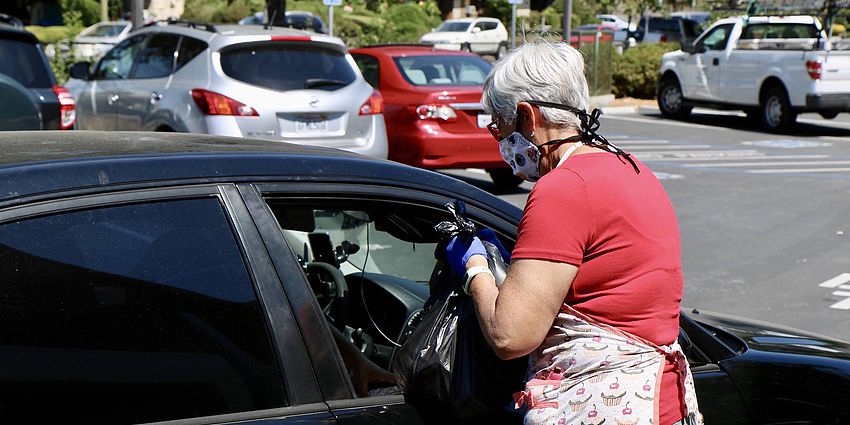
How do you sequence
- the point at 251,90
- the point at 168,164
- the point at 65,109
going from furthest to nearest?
the point at 65,109, the point at 251,90, the point at 168,164

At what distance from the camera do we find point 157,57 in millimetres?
10000

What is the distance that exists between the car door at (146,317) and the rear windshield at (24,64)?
7492mm

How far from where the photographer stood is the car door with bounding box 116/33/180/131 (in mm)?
9539

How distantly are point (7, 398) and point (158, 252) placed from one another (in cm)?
41

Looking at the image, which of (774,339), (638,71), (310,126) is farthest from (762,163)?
(774,339)

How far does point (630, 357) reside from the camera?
2.27m

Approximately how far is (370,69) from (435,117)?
4.94 ft

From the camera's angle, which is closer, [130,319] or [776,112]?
[130,319]

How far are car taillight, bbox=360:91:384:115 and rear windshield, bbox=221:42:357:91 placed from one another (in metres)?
0.27

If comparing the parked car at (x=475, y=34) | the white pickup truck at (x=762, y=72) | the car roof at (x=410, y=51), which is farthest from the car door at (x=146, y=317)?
the parked car at (x=475, y=34)

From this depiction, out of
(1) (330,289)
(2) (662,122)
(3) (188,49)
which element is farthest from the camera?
(2) (662,122)

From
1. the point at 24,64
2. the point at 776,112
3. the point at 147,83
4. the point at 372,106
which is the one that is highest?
the point at 24,64

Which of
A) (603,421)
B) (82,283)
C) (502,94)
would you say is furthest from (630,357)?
(82,283)

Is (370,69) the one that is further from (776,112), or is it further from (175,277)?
(175,277)
